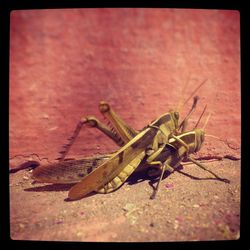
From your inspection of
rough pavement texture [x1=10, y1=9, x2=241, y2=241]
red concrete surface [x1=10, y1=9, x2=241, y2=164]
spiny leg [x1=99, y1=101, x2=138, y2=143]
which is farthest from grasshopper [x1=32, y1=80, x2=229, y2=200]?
red concrete surface [x1=10, y1=9, x2=241, y2=164]

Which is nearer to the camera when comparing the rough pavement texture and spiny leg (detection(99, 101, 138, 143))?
the rough pavement texture

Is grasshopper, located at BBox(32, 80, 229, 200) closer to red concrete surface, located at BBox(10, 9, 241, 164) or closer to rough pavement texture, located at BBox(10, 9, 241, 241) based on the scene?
rough pavement texture, located at BBox(10, 9, 241, 241)

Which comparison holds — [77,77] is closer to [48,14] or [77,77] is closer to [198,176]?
[48,14]

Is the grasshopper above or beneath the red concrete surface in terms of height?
beneath

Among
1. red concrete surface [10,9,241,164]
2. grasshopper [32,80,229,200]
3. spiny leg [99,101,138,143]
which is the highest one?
red concrete surface [10,9,241,164]

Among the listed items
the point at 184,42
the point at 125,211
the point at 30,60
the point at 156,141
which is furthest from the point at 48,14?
the point at 125,211

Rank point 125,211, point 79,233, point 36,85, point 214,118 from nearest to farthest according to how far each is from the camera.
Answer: point 79,233 → point 125,211 → point 36,85 → point 214,118

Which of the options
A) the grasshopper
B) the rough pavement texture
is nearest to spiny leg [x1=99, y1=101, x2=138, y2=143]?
the grasshopper

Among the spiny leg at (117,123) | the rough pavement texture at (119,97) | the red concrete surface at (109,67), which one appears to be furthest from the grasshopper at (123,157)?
the red concrete surface at (109,67)
